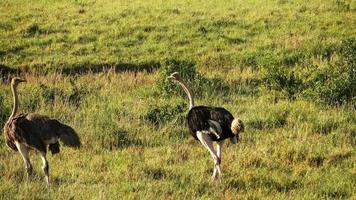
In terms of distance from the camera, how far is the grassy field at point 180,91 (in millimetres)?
8469

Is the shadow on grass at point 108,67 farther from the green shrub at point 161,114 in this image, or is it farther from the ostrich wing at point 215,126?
the ostrich wing at point 215,126

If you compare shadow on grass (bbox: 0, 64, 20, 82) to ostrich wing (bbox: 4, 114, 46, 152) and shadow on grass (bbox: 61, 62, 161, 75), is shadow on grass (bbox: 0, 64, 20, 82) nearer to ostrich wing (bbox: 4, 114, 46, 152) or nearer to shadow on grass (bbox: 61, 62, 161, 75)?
shadow on grass (bbox: 61, 62, 161, 75)

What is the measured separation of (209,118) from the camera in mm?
8422

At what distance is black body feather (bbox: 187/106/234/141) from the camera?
8.24 meters

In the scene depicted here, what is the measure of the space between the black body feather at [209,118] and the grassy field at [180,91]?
0.66 meters

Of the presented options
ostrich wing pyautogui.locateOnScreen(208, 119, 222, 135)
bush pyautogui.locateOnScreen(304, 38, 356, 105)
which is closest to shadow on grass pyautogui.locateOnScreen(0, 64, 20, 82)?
bush pyautogui.locateOnScreen(304, 38, 356, 105)

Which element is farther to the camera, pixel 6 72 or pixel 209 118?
pixel 6 72

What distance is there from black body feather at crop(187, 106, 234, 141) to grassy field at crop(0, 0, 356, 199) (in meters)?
0.66

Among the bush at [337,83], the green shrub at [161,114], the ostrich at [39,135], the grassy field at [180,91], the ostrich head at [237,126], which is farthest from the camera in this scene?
the bush at [337,83]

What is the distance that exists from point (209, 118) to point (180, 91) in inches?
227

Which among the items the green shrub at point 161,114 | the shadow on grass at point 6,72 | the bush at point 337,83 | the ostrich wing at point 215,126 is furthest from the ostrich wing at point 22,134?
the shadow on grass at point 6,72

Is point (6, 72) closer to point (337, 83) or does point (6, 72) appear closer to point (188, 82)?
point (188, 82)

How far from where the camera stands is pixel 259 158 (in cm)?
931

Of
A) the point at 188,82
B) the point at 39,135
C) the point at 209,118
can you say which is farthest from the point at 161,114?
the point at 39,135
